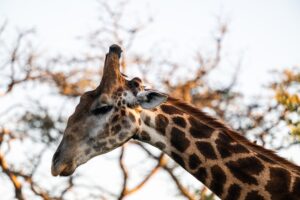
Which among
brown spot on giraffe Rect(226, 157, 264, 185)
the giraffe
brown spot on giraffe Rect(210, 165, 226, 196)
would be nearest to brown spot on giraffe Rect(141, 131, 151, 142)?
the giraffe

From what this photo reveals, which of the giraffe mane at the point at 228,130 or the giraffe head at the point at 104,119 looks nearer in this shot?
the giraffe mane at the point at 228,130

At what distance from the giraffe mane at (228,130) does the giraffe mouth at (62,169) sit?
3.82 feet

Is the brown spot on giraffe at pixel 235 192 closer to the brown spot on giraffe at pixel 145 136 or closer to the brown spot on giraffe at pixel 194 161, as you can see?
the brown spot on giraffe at pixel 194 161

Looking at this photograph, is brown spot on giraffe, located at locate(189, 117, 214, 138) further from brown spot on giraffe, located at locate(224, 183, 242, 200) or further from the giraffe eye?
the giraffe eye

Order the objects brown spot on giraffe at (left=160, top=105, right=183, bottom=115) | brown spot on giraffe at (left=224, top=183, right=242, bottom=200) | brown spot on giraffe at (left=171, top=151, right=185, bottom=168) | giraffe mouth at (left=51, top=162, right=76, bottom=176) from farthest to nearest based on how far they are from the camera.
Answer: brown spot on giraffe at (left=160, top=105, right=183, bottom=115), brown spot on giraffe at (left=171, top=151, right=185, bottom=168), giraffe mouth at (left=51, top=162, right=76, bottom=176), brown spot on giraffe at (left=224, top=183, right=242, bottom=200)

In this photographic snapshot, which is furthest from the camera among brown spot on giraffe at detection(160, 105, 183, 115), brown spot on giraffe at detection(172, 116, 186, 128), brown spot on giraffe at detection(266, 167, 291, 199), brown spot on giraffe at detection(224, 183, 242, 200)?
brown spot on giraffe at detection(160, 105, 183, 115)

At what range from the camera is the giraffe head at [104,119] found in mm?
4977

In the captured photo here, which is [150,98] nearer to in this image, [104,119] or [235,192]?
[104,119]

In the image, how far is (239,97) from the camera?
1958cm

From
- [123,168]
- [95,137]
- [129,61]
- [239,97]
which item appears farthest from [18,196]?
[95,137]

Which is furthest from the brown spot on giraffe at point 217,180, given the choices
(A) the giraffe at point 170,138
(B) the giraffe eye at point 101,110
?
(B) the giraffe eye at point 101,110

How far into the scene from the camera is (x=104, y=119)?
5.11 meters

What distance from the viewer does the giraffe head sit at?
4.98 m

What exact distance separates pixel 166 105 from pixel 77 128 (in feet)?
2.90
